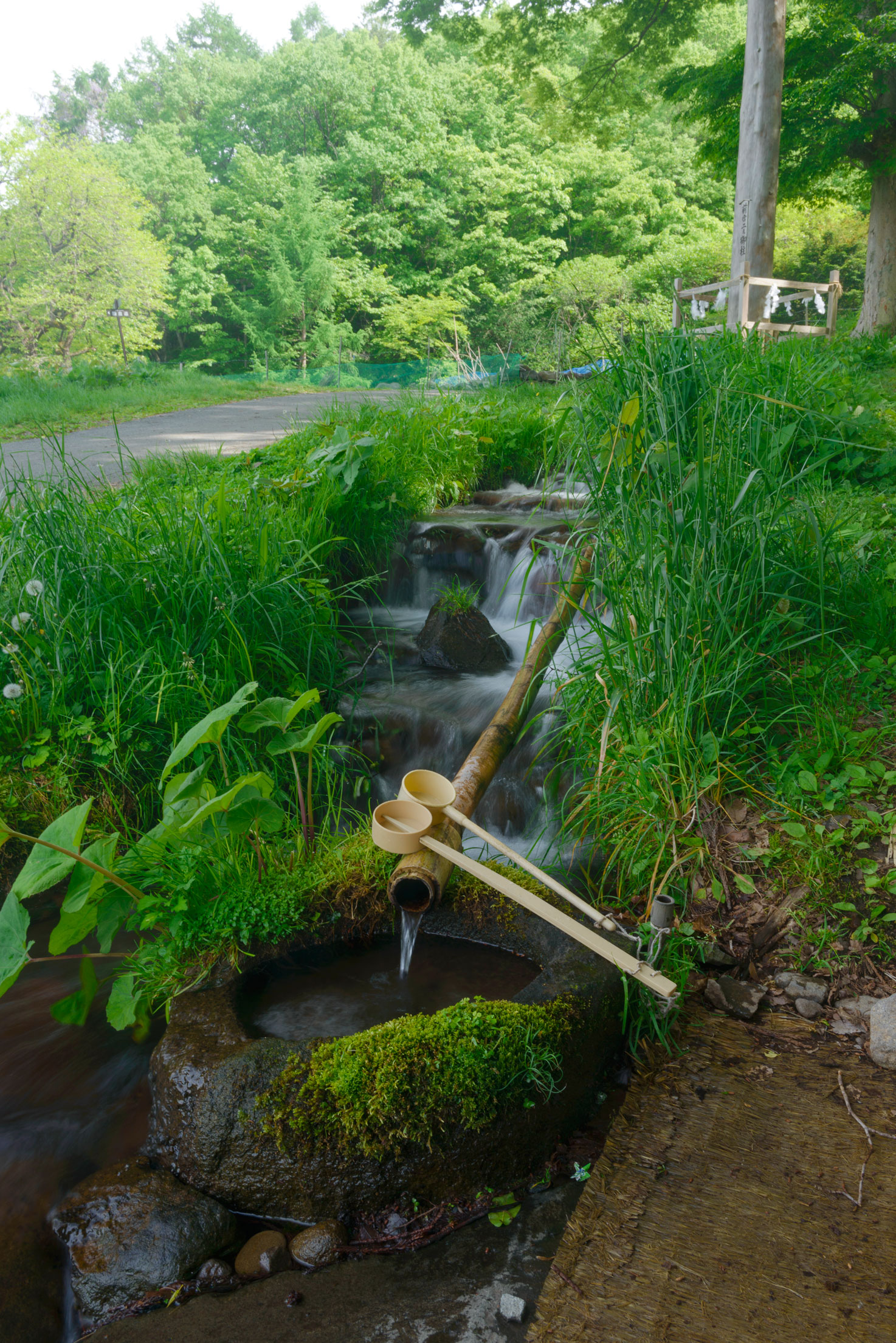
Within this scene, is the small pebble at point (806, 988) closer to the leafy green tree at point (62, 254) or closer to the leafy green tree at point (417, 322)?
the leafy green tree at point (417, 322)

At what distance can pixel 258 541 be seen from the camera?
376cm

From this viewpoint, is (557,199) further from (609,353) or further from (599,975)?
(599,975)

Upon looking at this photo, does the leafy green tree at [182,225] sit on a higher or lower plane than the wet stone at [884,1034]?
higher

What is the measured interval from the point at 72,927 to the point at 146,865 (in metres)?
0.45

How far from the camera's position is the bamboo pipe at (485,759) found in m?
2.33

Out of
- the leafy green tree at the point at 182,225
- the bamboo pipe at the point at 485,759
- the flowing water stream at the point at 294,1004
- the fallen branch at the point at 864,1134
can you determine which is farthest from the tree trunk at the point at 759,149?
the leafy green tree at the point at 182,225

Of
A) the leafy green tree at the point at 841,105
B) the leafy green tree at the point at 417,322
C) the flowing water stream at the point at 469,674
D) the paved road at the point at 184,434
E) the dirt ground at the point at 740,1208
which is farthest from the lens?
the leafy green tree at the point at 417,322

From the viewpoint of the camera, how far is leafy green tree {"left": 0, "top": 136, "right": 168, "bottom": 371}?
75.0 ft

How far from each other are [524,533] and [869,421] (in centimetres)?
210

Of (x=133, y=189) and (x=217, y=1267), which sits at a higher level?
(x=133, y=189)

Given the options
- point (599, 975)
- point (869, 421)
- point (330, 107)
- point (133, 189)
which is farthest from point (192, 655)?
point (330, 107)

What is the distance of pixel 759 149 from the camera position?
8.13 m

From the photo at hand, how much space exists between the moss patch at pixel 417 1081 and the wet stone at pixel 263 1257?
198 mm

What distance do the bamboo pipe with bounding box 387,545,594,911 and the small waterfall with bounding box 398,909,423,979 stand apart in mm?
144
